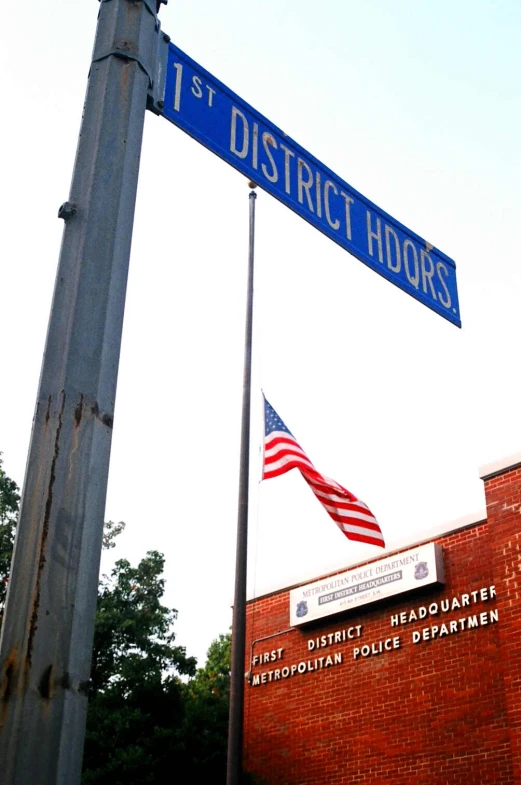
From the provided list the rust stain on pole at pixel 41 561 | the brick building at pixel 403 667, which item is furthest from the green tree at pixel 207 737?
the rust stain on pole at pixel 41 561

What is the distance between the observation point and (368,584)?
17.6 metres

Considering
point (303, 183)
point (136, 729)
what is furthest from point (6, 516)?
point (303, 183)

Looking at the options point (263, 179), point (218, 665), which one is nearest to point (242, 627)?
point (263, 179)

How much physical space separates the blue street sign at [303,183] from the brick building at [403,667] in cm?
1066

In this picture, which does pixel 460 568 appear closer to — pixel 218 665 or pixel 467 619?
pixel 467 619

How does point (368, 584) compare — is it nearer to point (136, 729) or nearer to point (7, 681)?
point (136, 729)

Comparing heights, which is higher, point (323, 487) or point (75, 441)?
point (323, 487)

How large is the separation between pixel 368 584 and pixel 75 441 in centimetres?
1542

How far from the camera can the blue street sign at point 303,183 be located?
14.5 feet

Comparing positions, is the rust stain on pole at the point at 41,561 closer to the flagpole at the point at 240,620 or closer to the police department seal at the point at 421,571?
the flagpole at the point at 240,620

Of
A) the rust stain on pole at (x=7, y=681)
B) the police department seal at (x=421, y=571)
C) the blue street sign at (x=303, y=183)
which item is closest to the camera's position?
the rust stain on pole at (x=7, y=681)

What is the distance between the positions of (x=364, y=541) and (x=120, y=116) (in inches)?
484

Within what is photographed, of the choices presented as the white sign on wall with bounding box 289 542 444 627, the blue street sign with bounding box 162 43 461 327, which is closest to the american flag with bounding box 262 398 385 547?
the white sign on wall with bounding box 289 542 444 627

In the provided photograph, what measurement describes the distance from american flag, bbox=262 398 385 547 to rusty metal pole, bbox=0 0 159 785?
11.4 m
